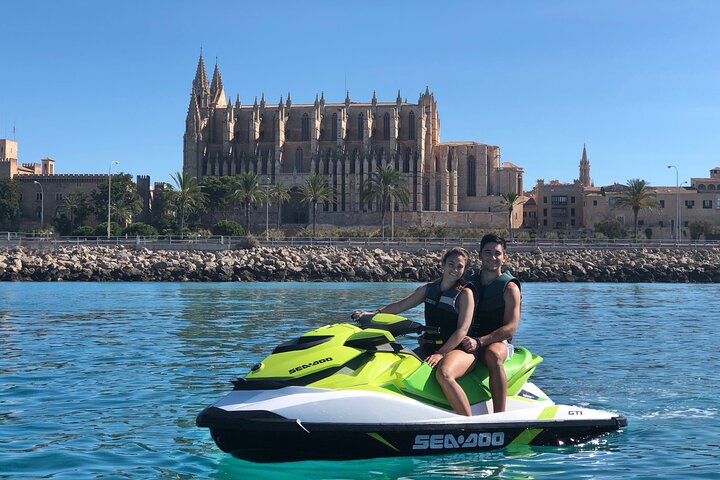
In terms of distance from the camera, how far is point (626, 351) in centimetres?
1545

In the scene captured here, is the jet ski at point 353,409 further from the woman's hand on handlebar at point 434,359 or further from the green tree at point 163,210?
the green tree at point 163,210

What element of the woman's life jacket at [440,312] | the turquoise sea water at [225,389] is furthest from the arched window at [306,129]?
the woman's life jacket at [440,312]

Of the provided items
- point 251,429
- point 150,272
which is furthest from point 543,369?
point 150,272

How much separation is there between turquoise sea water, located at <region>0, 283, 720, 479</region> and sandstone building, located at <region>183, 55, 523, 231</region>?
77.3m

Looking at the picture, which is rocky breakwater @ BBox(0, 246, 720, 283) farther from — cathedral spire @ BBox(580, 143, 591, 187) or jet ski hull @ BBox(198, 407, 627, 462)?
cathedral spire @ BBox(580, 143, 591, 187)

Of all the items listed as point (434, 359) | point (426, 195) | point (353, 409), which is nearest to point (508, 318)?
point (434, 359)

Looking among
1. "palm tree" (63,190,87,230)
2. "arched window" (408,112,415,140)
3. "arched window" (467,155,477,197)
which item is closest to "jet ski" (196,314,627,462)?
"palm tree" (63,190,87,230)

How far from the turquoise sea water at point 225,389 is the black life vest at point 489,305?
3.47 ft

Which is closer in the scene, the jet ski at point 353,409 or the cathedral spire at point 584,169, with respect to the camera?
the jet ski at point 353,409

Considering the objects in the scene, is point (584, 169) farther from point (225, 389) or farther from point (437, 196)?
point (225, 389)

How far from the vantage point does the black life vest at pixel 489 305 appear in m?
7.75

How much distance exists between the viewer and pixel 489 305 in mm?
7801

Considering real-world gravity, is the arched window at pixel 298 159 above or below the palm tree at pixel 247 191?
above

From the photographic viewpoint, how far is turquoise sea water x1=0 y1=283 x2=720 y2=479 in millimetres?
7125
